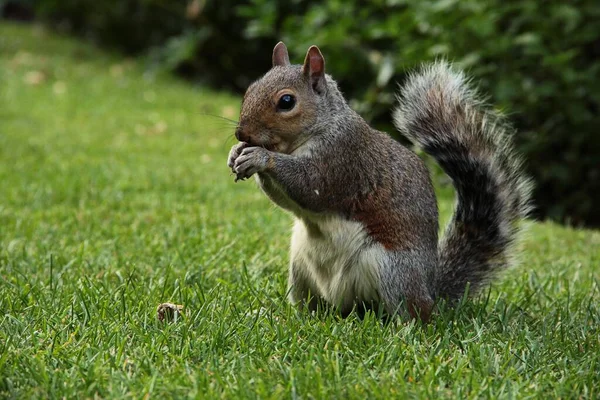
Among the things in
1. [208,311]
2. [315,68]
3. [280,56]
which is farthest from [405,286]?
[280,56]

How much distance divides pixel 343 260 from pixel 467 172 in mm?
593

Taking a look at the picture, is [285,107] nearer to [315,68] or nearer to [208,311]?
[315,68]

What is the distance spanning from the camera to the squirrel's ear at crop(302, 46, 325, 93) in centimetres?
282

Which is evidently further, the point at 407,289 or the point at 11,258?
the point at 11,258

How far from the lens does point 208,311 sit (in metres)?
2.70

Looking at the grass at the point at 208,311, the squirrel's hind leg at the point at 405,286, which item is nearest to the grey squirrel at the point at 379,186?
the squirrel's hind leg at the point at 405,286

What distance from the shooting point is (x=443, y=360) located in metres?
2.39

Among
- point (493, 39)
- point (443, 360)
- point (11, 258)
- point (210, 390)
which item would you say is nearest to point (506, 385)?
point (443, 360)

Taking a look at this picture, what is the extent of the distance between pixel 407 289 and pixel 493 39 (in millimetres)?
3318

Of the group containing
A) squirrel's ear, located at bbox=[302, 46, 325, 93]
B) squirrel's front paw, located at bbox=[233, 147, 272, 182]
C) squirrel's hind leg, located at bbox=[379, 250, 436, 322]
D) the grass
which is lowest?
the grass

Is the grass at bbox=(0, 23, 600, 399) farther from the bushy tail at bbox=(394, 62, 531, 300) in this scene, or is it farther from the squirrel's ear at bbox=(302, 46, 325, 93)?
the squirrel's ear at bbox=(302, 46, 325, 93)

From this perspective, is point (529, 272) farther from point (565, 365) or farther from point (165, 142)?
point (165, 142)

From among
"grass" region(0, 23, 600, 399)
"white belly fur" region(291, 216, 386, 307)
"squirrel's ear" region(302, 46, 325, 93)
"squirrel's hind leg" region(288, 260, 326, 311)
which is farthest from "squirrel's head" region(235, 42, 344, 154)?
"grass" region(0, 23, 600, 399)

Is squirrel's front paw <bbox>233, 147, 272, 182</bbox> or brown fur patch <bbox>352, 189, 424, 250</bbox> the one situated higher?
squirrel's front paw <bbox>233, 147, 272, 182</bbox>
